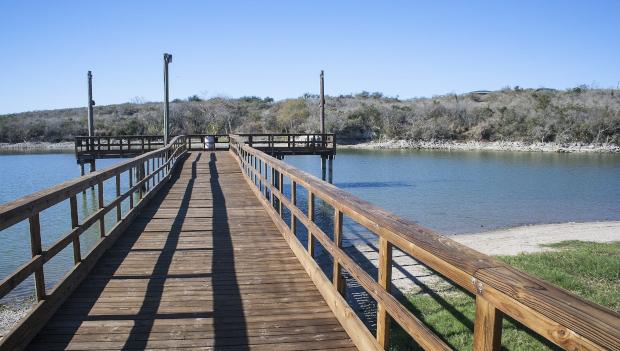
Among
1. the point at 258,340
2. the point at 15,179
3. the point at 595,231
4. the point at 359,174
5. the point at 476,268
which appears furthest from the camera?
the point at 359,174

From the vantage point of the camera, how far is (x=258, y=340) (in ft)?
11.6

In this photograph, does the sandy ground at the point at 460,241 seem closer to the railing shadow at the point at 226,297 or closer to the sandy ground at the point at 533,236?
the sandy ground at the point at 533,236

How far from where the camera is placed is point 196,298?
4363 mm

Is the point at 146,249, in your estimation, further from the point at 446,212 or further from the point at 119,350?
the point at 446,212

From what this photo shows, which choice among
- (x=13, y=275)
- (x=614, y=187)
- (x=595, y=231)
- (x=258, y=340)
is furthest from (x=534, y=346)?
(x=614, y=187)

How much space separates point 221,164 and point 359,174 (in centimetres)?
1396

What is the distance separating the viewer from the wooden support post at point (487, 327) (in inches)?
71.0

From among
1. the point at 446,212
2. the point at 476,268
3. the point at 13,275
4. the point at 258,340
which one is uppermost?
the point at 476,268

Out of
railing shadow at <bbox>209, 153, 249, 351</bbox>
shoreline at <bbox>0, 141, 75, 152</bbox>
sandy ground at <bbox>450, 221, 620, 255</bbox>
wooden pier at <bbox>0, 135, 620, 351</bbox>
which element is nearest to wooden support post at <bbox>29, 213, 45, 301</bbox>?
wooden pier at <bbox>0, 135, 620, 351</bbox>

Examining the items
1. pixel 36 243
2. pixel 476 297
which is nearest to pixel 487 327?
pixel 476 297

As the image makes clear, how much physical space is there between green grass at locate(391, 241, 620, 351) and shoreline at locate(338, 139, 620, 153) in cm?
4404

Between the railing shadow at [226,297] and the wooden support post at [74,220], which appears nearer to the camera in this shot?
the railing shadow at [226,297]

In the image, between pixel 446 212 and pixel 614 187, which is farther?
pixel 614 187

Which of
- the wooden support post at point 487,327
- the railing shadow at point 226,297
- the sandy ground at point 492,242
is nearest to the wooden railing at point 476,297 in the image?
the wooden support post at point 487,327
